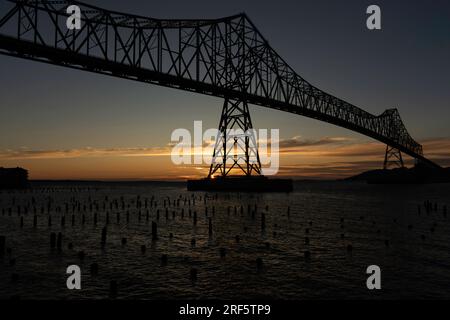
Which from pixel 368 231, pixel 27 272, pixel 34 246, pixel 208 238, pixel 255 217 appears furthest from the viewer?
pixel 255 217

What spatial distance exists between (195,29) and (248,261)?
5645cm

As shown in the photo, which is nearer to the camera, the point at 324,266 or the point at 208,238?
the point at 324,266

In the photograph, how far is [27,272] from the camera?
22000mm

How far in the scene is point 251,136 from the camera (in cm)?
8219

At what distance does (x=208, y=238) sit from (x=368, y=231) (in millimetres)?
15672

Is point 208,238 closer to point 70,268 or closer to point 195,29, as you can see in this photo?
point 70,268

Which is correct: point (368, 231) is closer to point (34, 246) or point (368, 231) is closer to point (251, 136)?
point (34, 246)

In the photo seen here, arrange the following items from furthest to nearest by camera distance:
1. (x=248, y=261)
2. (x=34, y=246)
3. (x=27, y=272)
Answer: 1. (x=34, y=246)
2. (x=248, y=261)
3. (x=27, y=272)
